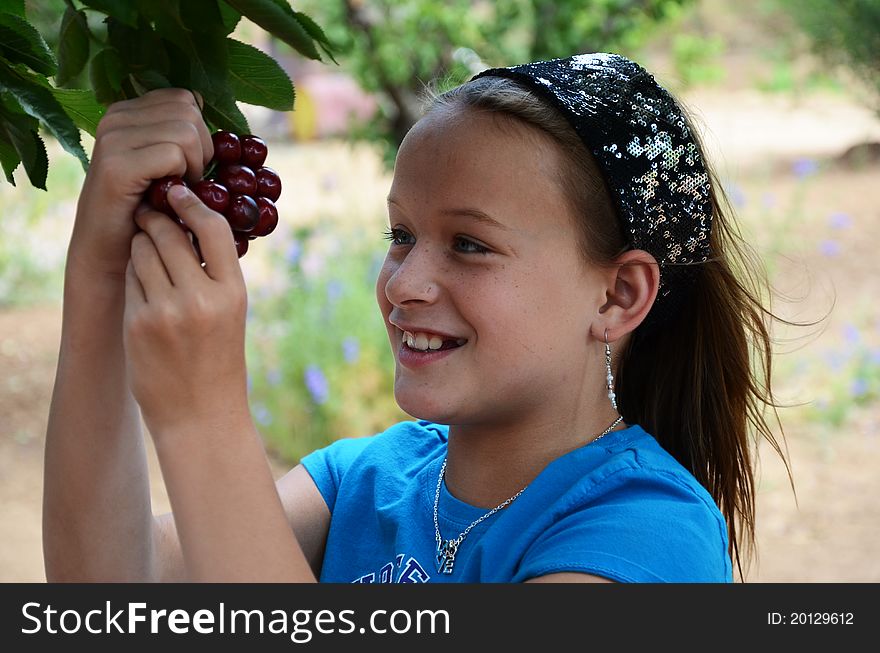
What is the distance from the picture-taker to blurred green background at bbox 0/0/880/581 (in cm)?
434

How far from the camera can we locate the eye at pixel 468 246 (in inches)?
57.8

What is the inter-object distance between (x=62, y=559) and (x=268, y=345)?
4153mm

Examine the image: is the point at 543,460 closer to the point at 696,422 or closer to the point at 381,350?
the point at 696,422

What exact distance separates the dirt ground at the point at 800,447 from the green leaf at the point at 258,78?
1.28 metres

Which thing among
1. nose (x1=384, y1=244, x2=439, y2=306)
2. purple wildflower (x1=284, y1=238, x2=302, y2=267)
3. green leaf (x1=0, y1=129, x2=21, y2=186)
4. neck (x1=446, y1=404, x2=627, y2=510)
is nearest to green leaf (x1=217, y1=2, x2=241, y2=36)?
green leaf (x1=0, y1=129, x2=21, y2=186)

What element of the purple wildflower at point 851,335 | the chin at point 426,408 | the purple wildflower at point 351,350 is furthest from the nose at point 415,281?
the purple wildflower at point 851,335

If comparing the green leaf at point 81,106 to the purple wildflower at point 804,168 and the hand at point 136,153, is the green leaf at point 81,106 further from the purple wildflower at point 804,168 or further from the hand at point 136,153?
the purple wildflower at point 804,168

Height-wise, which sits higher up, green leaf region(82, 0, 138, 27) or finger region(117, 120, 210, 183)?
green leaf region(82, 0, 138, 27)

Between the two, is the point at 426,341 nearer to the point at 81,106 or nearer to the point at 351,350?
the point at 81,106

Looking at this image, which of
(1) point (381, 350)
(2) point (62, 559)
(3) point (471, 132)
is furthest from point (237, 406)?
(1) point (381, 350)

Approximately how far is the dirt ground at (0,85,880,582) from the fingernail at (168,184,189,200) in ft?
4.70

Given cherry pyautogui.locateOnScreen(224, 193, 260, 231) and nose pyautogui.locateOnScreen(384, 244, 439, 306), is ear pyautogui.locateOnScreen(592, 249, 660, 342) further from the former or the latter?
cherry pyautogui.locateOnScreen(224, 193, 260, 231)

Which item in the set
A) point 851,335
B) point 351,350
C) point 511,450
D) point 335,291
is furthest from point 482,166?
point 851,335

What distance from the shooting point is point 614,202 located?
1.55 m
